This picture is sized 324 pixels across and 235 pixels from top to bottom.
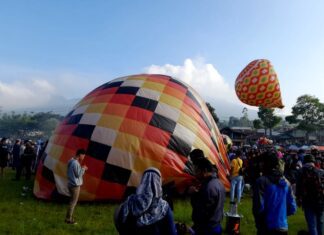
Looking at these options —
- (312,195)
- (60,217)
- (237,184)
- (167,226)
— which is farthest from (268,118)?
(167,226)

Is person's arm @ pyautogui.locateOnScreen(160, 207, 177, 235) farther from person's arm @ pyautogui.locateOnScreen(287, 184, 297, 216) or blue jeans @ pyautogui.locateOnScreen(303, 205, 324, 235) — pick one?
blue jeans @ pyautogui.locateOnScreen(303, 205, 324, 235)

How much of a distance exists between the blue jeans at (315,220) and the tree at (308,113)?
54383mm

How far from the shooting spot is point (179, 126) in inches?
417

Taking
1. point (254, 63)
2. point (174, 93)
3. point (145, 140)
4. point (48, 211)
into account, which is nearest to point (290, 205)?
point (145, 140)

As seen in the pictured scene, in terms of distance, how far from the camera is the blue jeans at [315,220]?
244 inches

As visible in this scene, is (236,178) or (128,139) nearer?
(128,139)

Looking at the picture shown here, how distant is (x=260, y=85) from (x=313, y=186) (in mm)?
8683

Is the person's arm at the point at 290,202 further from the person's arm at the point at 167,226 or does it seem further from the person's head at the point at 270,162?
the person's arm at the point at 167,226

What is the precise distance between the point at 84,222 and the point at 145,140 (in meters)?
2.83

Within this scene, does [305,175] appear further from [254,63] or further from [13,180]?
[13,180]

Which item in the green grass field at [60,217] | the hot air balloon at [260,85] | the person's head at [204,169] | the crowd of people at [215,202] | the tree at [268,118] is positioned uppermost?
the tree at [268,118]

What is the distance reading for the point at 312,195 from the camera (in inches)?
242

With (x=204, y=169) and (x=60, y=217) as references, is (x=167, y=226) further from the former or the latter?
(x=60, y=217)

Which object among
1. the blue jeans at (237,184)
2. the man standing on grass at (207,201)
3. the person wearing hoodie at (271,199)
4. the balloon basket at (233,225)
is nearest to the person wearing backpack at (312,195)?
the balloon basket at (233,225)
